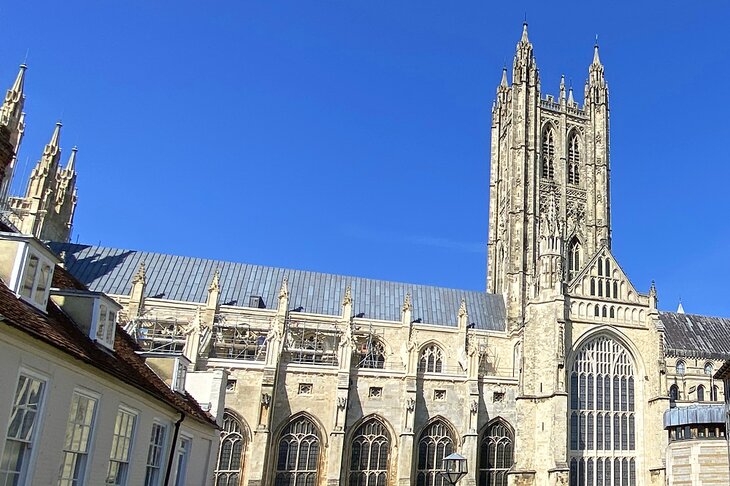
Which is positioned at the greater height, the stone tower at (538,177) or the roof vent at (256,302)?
the stone tower at (538,177)

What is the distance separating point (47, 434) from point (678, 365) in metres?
49.4

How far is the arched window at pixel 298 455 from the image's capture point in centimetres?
3341

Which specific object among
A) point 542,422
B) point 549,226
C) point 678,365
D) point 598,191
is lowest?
point 542,422

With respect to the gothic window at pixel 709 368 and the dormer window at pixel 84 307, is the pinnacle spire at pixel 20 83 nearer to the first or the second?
the dormer window at pixel 84 307

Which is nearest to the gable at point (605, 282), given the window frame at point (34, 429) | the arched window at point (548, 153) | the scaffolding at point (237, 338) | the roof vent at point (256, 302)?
the arched window at point (548, 153)

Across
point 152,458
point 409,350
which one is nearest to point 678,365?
point 409,350

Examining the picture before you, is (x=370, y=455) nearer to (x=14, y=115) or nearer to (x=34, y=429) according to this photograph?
(x=34, y=429)

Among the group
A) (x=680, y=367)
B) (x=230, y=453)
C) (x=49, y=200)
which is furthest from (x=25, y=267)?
(x=680, y=367)

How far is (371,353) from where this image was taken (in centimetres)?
4216

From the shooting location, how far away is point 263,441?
3244cm

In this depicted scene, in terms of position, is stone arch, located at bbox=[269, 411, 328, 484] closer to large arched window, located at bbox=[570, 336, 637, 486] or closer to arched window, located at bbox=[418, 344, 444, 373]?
arched window, located at bbox=[418, 344, 444, 373]

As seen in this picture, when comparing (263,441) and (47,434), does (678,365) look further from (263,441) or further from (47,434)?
(47,434)

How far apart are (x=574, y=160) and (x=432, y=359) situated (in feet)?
74.8

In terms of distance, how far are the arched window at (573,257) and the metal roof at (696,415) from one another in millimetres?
16048
